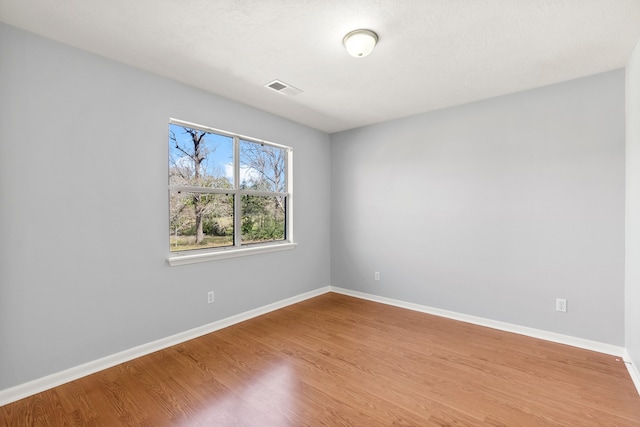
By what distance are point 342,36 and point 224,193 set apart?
203 cm

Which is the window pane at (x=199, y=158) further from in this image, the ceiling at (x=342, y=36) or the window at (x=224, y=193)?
the ceiling at (x=342, y=36)

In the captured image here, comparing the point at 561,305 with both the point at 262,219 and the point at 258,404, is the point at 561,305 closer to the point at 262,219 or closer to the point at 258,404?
the point at 258,404

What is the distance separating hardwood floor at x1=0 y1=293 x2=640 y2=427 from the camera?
→ 1813mm

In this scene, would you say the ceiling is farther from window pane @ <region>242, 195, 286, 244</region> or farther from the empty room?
window pane @ <region>242, 195, 286, 244</region>

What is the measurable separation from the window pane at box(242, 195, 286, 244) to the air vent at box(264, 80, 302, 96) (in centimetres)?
128

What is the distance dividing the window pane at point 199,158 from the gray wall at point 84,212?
0.49 feet

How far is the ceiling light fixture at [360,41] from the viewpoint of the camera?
202 centimetres

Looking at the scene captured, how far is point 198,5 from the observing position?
5.91 feet

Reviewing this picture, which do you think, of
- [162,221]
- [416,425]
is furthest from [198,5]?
[416,425]

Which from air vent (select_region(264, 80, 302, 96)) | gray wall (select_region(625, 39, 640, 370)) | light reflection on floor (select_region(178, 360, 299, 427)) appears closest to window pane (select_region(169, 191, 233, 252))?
air vent (select_region(264, 80, 302, 96))

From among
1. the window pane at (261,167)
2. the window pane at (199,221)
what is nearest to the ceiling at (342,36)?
the window pane at (261,167)

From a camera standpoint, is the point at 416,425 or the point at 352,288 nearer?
the point at 416,425

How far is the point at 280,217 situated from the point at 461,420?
2.94 metres

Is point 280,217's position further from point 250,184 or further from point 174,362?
point 174,362
